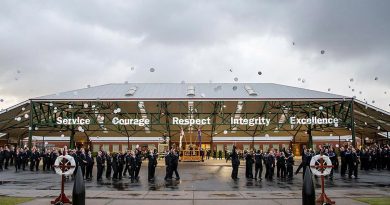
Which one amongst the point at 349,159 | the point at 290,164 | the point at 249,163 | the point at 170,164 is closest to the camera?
the point at 170,164

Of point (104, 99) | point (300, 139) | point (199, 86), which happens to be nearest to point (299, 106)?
point (199, 86)

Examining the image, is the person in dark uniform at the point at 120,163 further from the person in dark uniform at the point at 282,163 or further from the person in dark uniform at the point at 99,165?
the person in dark uniform at the point at 282,163

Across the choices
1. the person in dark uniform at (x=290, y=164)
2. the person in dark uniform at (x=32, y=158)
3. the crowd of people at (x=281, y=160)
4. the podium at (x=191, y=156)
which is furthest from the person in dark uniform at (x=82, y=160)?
the podium at (x=191, y=156)

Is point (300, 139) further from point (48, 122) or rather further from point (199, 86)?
point (48, 122)

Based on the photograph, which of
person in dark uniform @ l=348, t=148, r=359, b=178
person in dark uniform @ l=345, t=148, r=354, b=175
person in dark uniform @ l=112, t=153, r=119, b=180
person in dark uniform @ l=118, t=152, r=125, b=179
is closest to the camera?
person in dark uniform @ l=112, t=153, r=119, b=180

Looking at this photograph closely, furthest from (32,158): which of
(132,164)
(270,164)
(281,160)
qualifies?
(281,160)

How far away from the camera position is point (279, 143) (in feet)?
191

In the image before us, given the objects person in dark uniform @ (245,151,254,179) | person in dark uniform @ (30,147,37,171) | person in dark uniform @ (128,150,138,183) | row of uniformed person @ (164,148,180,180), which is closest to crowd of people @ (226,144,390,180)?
person in dark uniform @ (245,151,254,179)

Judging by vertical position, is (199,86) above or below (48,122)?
above

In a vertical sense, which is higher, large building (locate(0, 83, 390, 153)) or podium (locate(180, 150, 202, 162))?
large building (locate(0, 83, 390, 153))

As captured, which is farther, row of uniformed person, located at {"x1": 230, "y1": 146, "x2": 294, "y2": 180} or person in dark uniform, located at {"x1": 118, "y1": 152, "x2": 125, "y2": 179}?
person in dark uniform, located at {"x1": 118, "y1": 152, "x2": 125, "y2": 179}

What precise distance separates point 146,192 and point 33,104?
1933cm

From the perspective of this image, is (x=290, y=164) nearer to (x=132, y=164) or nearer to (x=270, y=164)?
(x=270, y=164)

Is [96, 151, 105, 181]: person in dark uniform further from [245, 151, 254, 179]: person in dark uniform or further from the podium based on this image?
the podium
